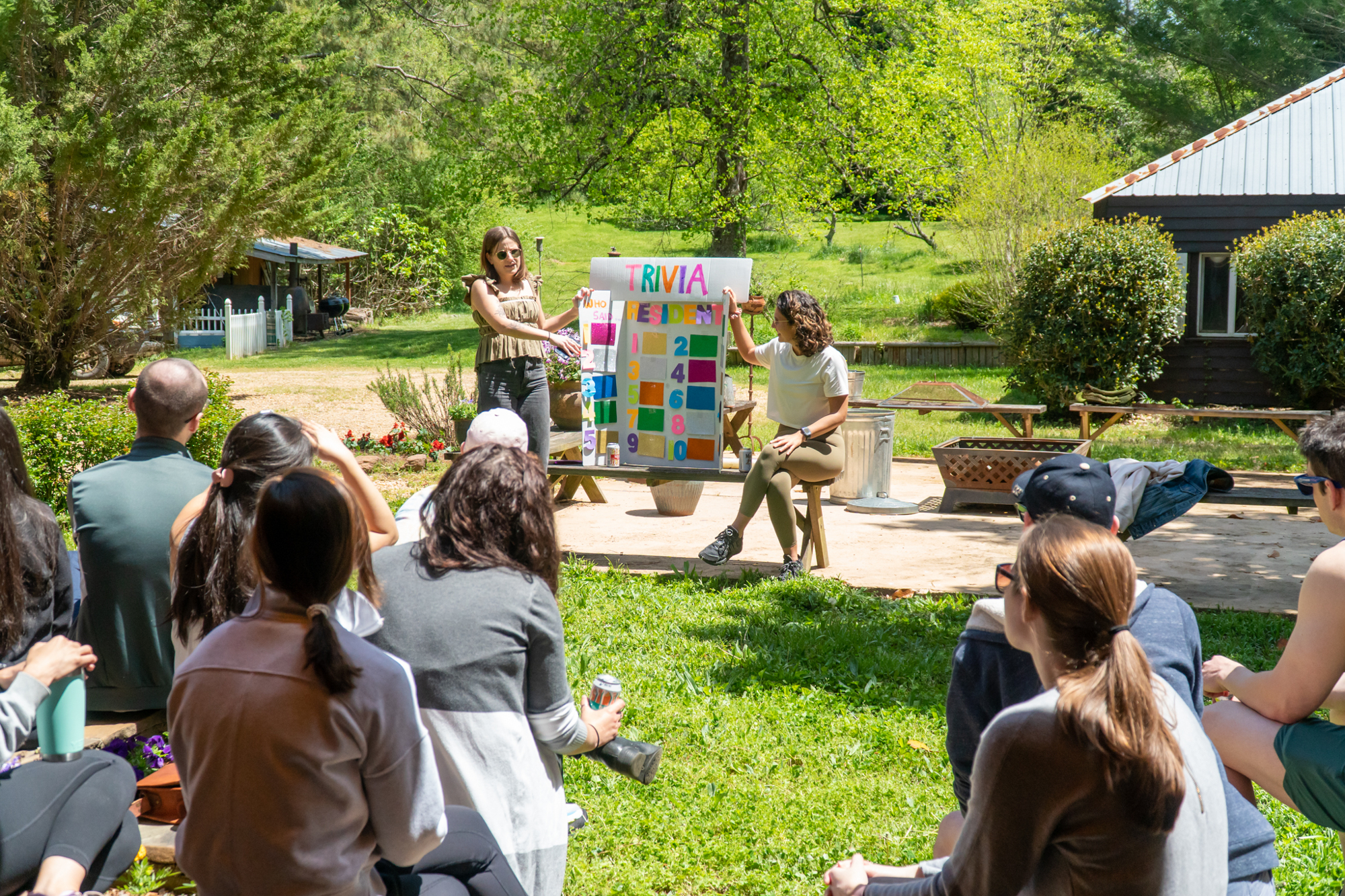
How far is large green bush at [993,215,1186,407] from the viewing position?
45.9 ft

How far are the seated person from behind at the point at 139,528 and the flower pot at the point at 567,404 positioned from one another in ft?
17.7

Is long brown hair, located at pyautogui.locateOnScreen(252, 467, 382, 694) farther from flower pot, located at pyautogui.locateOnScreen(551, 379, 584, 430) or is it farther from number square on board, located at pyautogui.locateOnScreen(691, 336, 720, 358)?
flower pot, located at pyautogui.locateOnScreen(551, 379, 584, 430)

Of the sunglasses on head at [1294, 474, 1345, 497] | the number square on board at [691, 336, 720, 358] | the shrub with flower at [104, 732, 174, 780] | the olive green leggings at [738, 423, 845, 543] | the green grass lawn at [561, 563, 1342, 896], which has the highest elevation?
the number square on board at [691, 336, 720, 358]

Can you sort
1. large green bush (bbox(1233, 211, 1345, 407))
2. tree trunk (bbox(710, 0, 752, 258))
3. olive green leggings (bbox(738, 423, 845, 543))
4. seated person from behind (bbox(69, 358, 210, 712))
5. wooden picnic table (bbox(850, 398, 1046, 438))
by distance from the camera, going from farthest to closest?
tree trunk (bbox(710, 0, 752, 258)) < large green bush (bbox(1233, 211, 1345, 407)) < wooden picnic table (bbox(850, 398, 1046, 438)) < olive green leggings (bbox(738, 423, 845, 543)) < seated person from behind (bbox(69, 358, 210, 712))

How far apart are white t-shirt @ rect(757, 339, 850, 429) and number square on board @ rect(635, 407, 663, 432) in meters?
1.12

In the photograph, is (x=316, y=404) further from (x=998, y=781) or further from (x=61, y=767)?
(x=998, y=781)

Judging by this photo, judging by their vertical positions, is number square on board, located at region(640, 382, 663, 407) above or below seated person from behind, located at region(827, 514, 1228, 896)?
above

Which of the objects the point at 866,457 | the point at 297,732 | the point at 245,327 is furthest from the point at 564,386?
the point at 245,327

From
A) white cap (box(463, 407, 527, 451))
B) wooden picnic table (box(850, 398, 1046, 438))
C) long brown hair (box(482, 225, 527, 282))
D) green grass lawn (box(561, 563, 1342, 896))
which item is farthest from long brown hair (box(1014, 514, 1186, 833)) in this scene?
wooden picnic table (box(850, 398, 1046, 438))

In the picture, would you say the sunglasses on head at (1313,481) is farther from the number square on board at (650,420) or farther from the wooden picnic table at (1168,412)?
the wooden picnic table at (1168,412)

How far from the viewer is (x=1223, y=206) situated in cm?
1499

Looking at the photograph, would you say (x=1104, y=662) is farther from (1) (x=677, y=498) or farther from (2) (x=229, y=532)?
(1) (x=677, y=498)

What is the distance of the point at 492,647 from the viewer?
239 cm

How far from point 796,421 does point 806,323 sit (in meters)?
0.61
